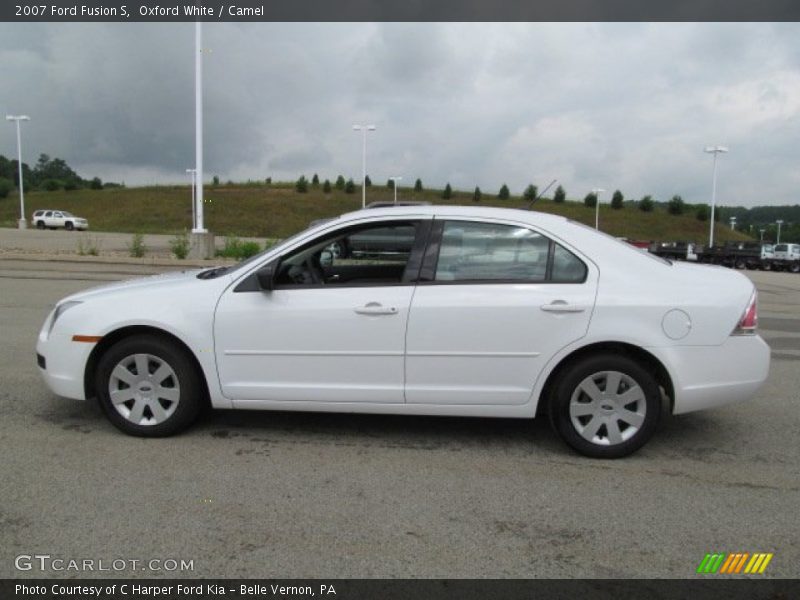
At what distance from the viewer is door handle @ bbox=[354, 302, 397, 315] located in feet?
13.7

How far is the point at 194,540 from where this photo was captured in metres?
3.14

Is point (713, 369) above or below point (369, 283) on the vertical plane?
below

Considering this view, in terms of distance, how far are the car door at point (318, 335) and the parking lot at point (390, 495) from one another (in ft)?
1.43

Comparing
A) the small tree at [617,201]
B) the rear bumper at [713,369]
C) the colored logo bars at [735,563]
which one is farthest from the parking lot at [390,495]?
the small tree at [617,201]

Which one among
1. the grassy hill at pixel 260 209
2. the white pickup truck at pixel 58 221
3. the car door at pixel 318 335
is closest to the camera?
the car door at pixel 318 335

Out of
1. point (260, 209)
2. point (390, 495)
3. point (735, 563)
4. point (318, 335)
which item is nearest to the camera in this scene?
point (735, 563)

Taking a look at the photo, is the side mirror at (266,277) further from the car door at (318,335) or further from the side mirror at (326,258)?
the side mirror at (326,258)

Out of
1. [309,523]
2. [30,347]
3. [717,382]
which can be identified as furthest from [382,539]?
[30,347]

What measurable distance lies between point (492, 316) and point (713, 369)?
1468 mm

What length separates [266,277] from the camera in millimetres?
4230

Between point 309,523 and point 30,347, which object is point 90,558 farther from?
point 30,347

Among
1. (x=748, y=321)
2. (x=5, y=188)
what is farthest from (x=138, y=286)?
(x=5, y=188)

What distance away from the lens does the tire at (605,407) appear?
4.09m
